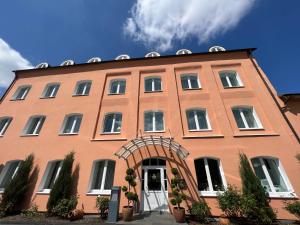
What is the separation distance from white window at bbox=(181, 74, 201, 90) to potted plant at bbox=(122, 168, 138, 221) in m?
7.96

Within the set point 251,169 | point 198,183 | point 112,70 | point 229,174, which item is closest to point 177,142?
point 198,183

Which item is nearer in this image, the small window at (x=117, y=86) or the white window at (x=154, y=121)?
the white window at (x=154, y=121)

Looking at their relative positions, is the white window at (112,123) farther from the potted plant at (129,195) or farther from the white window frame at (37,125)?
the white window frame at (37,125)

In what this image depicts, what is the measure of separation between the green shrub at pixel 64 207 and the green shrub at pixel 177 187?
5.36 m

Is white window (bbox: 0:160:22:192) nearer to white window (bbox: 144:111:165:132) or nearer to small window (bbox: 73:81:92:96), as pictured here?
small window (bbox: 73:81:92:96)

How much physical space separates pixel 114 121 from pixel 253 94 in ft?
35.2

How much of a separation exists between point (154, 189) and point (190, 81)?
922cm

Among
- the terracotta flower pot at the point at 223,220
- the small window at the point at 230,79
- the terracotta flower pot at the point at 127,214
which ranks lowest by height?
the terracotta flower pot at the point at 223,220

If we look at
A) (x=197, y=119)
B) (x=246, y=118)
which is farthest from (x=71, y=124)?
(x=246, y=118)

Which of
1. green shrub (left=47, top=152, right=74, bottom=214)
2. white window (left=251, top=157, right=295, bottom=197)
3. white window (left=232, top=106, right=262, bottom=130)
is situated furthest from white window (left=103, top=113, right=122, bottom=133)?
white window (left=251, top=157, right=295, bottom=197)

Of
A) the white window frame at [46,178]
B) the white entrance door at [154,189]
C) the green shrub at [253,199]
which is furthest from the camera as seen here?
the white window frame at [46,178]

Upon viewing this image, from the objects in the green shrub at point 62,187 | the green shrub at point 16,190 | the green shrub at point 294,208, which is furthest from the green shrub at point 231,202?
the green shrub at point 16,190

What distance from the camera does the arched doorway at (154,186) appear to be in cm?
971

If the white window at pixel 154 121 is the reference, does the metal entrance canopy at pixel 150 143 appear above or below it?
below
